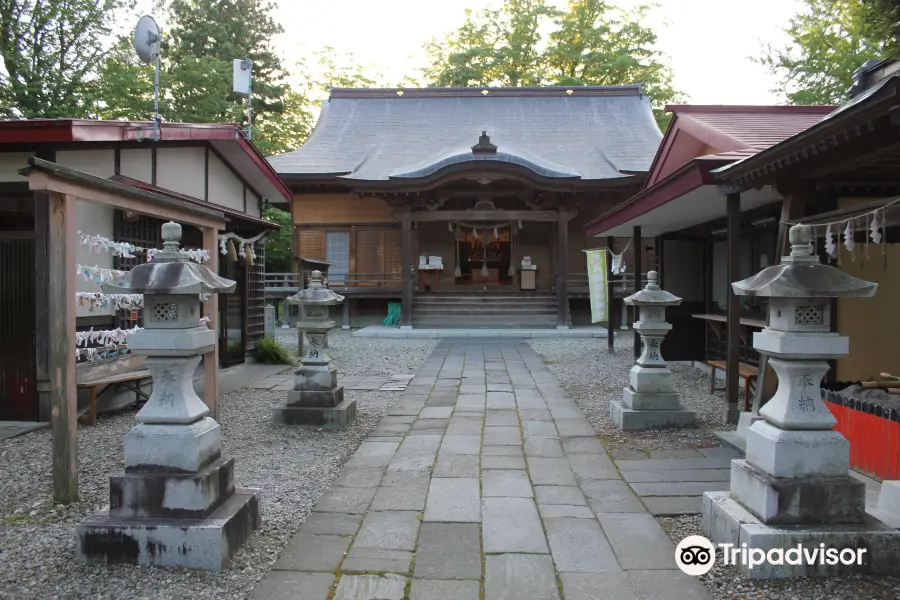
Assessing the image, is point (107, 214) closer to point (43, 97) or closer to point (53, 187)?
point (53, 187)

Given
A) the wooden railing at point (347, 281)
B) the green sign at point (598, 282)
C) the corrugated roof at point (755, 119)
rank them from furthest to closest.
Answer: the wooden railing at point (347, 281), the green sign at point (598, 282), the corrugated roof at point (755, 119)

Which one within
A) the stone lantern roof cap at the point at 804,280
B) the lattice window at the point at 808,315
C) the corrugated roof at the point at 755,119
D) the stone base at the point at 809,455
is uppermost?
the corrugated roof at the point at 755,119

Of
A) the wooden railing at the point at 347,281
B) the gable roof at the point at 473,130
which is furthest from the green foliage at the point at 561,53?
the wooden railing at the point at 347,281

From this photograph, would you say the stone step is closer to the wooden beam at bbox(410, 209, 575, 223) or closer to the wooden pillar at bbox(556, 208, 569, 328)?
the wooden pillar at bbox(556, 208, 569, 328)

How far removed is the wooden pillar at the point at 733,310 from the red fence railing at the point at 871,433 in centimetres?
135

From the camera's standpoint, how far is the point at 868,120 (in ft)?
10.7

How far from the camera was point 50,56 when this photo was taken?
14.9 meters

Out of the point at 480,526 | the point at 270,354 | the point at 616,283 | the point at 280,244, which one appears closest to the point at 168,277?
the point at 480,526

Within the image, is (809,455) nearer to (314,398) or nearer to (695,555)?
(695,555)

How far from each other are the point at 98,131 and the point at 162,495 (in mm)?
4931

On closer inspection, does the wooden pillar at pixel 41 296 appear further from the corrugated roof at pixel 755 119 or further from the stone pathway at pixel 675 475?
the corrugated roof at pixel 755 119

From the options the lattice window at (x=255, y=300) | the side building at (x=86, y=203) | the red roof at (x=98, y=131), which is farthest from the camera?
the lattice window at (x=255, y=300)

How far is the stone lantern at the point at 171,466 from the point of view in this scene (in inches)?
113

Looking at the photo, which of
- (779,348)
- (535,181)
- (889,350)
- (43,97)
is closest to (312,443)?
(779,348)
